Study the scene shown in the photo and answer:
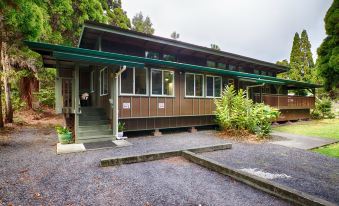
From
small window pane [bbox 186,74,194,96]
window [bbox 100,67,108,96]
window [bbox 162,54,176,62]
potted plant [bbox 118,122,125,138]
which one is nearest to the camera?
potted plant [bbox 118,122,125,138]

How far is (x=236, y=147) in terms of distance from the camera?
26.4ft

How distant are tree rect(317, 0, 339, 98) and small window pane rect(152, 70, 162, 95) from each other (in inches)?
690

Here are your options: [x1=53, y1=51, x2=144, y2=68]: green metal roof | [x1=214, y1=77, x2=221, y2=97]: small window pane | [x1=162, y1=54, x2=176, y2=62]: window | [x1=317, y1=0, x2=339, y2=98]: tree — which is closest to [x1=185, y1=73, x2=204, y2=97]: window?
[x1=214, y1=77, x2=221, y2=97]: small window pane

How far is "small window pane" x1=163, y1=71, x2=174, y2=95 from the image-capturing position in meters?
10.8

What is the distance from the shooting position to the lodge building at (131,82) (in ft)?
27.7

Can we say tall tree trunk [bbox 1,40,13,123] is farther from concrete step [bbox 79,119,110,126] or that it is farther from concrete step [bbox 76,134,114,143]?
concrete step [bbox 76,134,114,143]

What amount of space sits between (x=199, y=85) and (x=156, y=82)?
291 cm

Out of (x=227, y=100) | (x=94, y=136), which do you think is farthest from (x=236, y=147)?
(x=94, y=136)

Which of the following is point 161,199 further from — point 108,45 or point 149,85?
point 108,45

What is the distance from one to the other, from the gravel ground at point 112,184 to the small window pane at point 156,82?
488 centimetres

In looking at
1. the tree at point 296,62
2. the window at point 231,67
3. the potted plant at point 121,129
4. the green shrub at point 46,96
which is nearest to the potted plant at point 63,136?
the potted plant at point 121,129

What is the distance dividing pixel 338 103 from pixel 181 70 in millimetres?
34526

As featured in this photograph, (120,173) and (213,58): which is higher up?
(213,58)

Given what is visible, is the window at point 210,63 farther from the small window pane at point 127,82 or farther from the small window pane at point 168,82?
the small window pane at point 127,82
